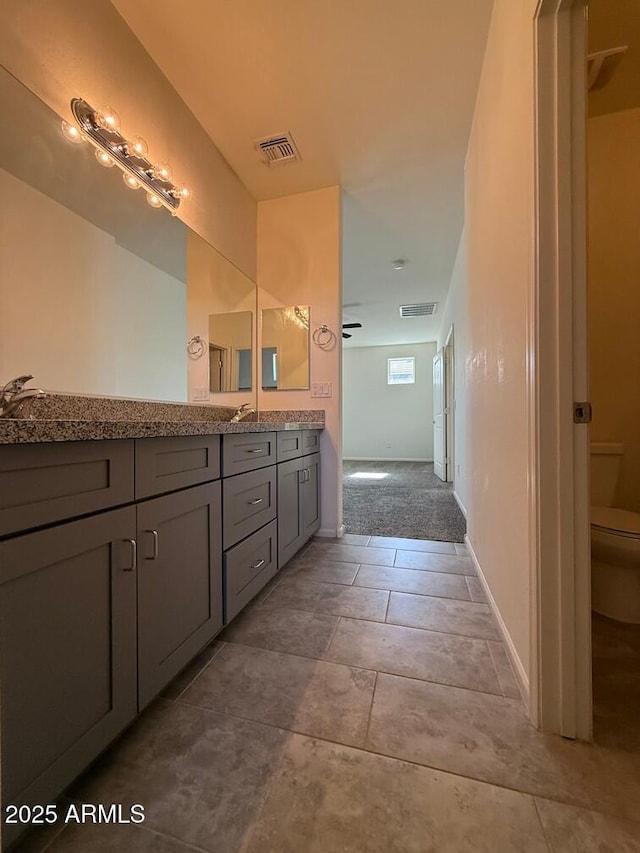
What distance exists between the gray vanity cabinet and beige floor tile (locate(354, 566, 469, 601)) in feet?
1.39

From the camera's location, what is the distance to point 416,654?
4.14ft

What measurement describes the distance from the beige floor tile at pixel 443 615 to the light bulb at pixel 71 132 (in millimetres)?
2360

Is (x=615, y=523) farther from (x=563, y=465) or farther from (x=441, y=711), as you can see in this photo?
(x=441, y=711)

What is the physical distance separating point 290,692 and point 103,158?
7.23 feet

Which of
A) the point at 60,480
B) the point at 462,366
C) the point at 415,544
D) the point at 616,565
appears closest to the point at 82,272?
the point at 60,480

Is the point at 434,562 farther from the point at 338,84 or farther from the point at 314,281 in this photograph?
the point at 338,84

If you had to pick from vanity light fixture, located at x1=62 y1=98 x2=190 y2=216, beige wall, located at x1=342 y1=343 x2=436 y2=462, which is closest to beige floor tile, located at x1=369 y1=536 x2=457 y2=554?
vanity light fixture, located at x1=62 y1=98 x2=190 y2=216

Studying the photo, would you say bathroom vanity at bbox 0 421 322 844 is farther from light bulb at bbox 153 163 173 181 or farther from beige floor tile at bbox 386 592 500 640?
light bulb at bbox 153 163 173 181

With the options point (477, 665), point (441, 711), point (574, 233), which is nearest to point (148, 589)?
point (441, 711)

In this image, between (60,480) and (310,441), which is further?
(310,441)

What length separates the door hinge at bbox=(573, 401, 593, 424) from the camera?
35.9 inches

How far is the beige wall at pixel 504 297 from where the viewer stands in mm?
1057

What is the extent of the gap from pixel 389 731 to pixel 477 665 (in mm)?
452

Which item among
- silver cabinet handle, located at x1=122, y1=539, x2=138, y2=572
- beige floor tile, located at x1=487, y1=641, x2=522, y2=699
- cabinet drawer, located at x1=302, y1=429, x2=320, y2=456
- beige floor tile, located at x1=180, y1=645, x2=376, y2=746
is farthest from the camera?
cabinet drawer, located at x1=302, y1=429, x2=320, y2=456
